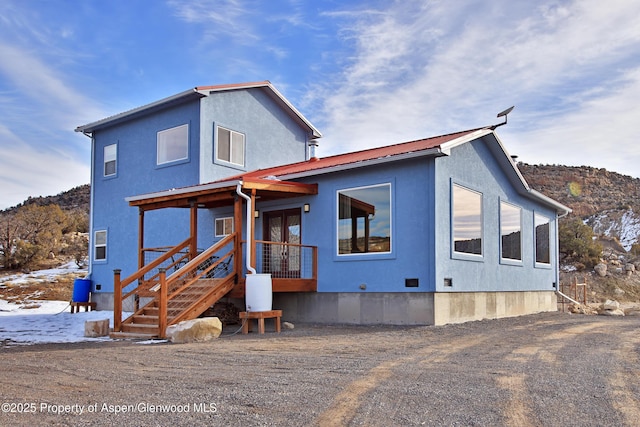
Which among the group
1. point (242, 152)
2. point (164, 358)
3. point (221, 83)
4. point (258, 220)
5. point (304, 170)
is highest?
point (221, 83)

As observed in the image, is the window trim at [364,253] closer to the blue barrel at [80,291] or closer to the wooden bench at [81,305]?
the wooden bench at [81,305]

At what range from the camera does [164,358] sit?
25.0 ft

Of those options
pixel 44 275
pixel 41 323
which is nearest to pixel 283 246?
pixel 41 323

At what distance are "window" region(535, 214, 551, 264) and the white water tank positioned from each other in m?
9.58

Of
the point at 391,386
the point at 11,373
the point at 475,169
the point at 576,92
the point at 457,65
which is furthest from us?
the point at 576,92

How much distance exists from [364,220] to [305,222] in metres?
1.59

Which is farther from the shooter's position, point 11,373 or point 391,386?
point 11,373

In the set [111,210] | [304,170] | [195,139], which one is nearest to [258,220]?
[304,170]

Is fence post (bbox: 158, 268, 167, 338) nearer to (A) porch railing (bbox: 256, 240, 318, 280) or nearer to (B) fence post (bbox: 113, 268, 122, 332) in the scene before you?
(B) fence post (bbox: 113, 268, 122, 332)

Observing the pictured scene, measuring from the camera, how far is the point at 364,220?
40.6ft

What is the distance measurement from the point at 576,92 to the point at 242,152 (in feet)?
40.1

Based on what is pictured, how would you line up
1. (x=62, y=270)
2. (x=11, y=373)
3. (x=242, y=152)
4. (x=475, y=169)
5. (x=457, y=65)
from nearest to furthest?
1. (x=11, y=373)
2. (x=475, y=169)
3. (x=457, y=65)
4. (x=242, y=152)
5. (x=62, y=270)

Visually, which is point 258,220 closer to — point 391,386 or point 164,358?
point 164,358

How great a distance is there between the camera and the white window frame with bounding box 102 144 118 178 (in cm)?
1859
